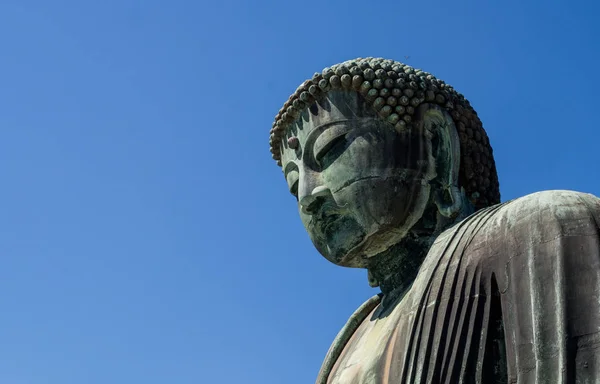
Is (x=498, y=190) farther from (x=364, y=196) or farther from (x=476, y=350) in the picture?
(x=476, y=350)

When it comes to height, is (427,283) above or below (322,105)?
below

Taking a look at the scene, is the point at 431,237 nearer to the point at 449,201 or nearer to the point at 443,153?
the point at 449,201

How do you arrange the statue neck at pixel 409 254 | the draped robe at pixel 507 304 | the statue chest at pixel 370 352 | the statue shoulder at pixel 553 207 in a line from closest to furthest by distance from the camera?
the draped robe at pixel 507 304, the statue shoulder at pixel 553 207, the statue chest at pixel 370 352, the statue neck at pixel 409 254

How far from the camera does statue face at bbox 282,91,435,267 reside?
33.7 ft

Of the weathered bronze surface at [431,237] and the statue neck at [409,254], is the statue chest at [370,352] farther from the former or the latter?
the statue neck at [409,254]

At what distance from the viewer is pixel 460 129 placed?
35.0 feet

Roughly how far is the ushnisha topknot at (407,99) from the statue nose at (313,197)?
80cm

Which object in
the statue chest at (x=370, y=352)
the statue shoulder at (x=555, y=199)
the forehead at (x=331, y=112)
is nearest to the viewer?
the statue shoulder at (x=555, y=199)

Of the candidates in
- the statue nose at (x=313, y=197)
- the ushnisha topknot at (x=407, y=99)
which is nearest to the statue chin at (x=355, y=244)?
the statue nose at (x=313, y=197)

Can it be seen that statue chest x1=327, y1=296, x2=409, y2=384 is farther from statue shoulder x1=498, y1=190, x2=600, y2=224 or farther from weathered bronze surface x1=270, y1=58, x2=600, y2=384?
statue shoulder x1=498, y1=190, x2=600, y2=224

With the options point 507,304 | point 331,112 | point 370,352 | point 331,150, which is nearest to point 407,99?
point 331,112

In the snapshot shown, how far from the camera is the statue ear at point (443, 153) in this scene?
1031 centimetres

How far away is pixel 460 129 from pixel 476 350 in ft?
7.95

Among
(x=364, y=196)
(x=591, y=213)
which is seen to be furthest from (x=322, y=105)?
(x=591, y=213)
